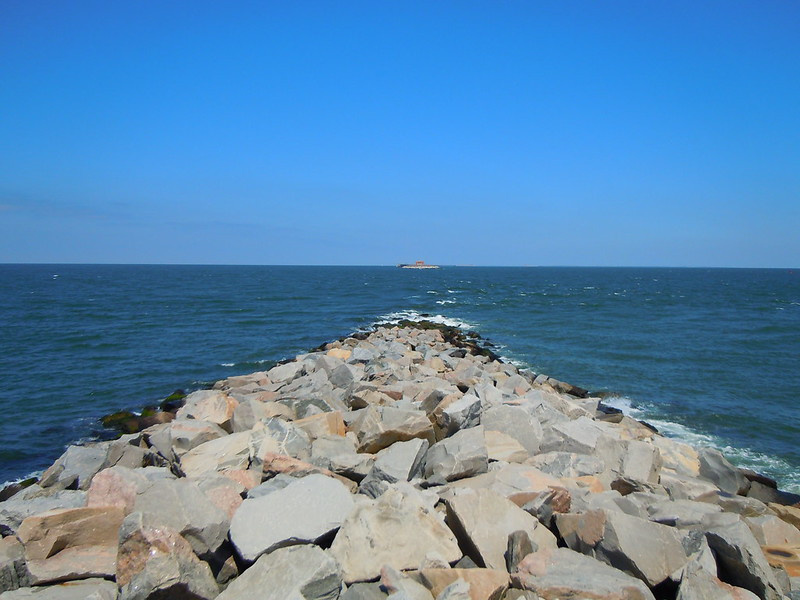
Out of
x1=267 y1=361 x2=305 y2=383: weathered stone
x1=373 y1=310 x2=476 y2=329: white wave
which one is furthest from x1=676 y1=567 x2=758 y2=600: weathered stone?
x1=373 y1=310 x2=476 y2=329: white wave

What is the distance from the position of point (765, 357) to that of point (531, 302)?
26.4 meters

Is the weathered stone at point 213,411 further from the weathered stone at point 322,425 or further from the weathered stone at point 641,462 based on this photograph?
the weathered stone at point 641,462

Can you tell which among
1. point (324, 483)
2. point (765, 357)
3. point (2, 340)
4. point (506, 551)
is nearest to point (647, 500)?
point (506, 551)

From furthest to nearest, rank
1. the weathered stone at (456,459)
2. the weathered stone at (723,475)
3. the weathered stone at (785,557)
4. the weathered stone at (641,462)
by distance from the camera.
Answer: the weathered stone at (723,475) < the weathered stone at (641,462) < the weathered stone at (456,459) < the weathered stone at (785,557)

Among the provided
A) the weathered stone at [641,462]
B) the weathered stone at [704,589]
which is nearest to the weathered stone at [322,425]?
the weathered stone at [641,462]

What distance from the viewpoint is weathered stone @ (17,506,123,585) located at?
12.1 feet

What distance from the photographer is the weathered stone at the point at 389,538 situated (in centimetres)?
356

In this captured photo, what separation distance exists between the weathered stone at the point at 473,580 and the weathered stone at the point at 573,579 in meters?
0.17

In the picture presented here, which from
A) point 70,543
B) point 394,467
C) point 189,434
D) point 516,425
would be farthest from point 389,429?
point 70,543

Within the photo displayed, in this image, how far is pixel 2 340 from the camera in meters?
22.8

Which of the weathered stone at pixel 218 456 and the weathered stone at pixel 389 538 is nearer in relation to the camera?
the weathered stone at pixel 389 538

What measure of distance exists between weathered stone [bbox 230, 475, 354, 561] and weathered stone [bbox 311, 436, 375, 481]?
821 millimetres

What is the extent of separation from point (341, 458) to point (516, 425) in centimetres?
243

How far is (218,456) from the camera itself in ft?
17.6
